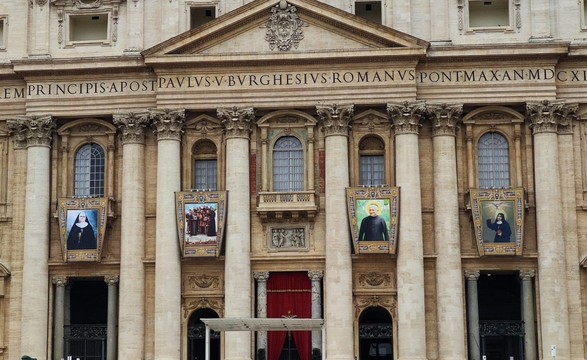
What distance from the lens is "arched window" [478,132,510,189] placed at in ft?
172

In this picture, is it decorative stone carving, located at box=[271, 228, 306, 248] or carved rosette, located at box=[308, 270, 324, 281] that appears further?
decorative stone carving, located at box=[271, 228, 306, 248]

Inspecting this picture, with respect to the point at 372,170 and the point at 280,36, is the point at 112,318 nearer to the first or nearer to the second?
the point at 372,170

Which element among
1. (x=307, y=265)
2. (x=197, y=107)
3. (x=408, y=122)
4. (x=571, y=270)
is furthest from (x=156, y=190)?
(x=571, y=270)

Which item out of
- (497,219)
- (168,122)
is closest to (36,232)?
(168,122)

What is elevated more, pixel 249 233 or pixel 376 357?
pixel 249 233

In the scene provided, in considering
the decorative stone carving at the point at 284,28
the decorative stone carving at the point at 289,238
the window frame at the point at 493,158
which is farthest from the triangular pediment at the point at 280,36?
the decorative stone carving at the point at 289,238

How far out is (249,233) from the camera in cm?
5191

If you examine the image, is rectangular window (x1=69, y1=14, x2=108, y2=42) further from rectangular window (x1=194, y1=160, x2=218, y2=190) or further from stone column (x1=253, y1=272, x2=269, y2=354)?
stone column (x1=253, y1=272, x2=269, y2=354)

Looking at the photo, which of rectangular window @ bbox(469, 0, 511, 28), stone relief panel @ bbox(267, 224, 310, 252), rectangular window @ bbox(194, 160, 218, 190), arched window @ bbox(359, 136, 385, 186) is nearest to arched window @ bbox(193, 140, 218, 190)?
rectangular window @ bbox(194, 160, 218, 190)

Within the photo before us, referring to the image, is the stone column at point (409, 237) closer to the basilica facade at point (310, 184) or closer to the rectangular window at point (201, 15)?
the basilica facade at point (310, 184)

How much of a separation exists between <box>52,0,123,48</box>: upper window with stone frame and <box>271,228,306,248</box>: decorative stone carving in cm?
1197

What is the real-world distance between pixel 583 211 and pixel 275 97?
47.7 ft

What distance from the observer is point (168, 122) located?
52312 millimetres

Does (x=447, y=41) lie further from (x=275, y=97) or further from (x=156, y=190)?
(x=156, y=190)
